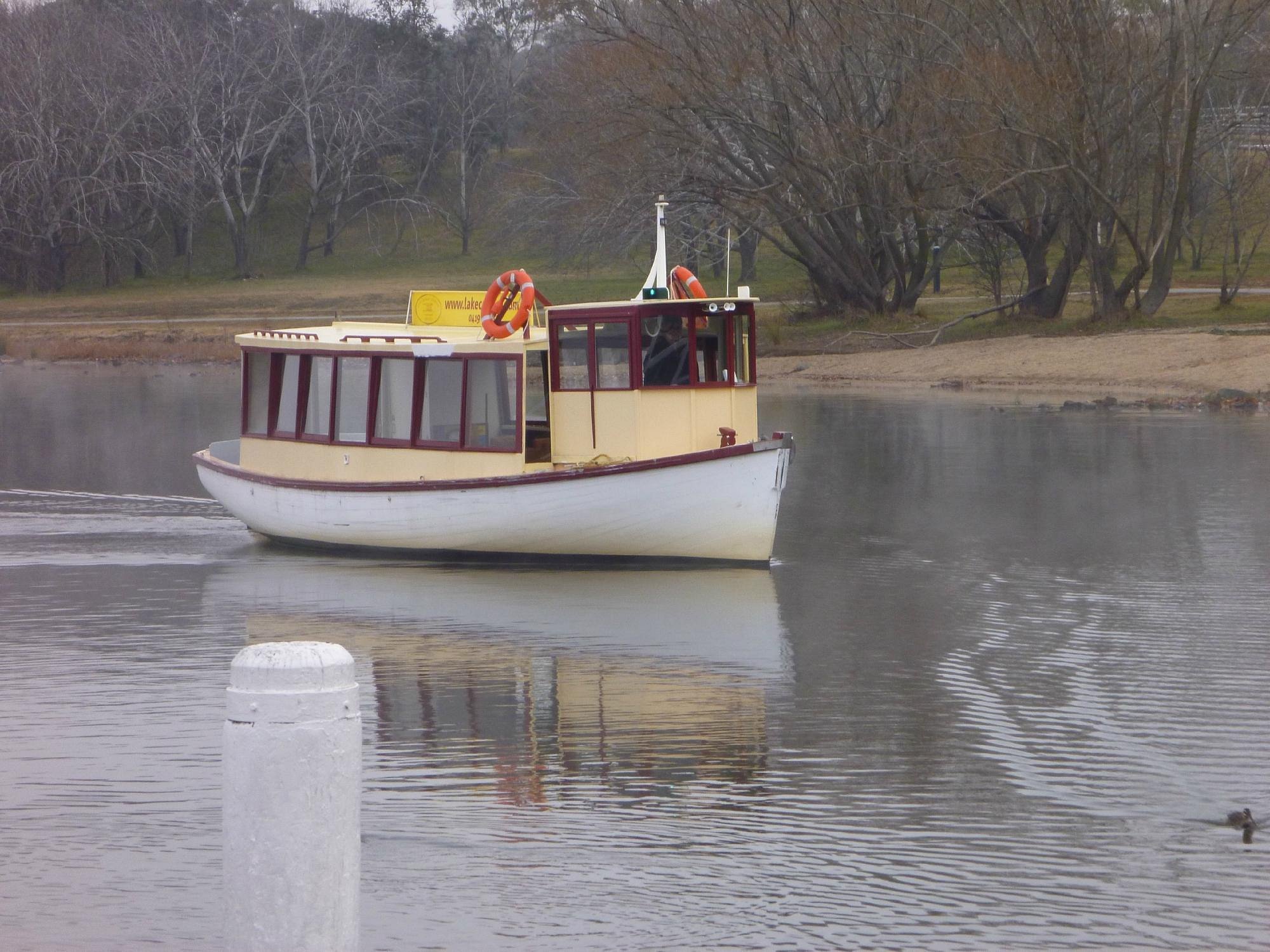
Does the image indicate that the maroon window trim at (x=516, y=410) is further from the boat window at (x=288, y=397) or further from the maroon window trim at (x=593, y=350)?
the boat window at (x=288, y=397)

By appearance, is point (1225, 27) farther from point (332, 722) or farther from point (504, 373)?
point (332, 722)

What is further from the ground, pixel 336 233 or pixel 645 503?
pixel 336 233

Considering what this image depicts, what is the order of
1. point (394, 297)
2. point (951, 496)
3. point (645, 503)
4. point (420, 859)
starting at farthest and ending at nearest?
point (394, 297) < point (951, 496) < point (645, 503) < point (420, 859)

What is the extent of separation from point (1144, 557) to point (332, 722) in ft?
39.6

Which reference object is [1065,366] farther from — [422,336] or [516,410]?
[516,410]

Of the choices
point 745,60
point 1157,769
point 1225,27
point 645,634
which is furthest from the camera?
point 745,60

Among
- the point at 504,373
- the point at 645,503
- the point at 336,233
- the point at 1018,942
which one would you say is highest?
the point at 336,233

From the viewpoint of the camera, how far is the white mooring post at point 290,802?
414cm

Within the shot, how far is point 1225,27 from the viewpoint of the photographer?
115 ft

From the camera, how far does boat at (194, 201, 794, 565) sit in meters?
14.7

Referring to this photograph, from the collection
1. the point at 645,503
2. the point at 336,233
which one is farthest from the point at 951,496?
the point at 336,233

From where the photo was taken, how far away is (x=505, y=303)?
53.9 ft

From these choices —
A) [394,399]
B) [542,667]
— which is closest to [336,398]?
[394,399]

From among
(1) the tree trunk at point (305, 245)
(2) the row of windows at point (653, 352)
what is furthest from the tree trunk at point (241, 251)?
(2) the row of windows at point (653, 352)
